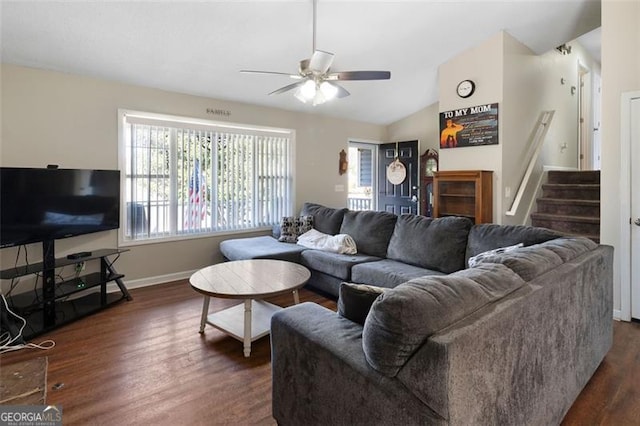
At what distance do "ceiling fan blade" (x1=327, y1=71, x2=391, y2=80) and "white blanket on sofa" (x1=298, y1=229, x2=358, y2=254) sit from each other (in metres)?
1.80

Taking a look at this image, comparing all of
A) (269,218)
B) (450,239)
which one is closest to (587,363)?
(450,239)

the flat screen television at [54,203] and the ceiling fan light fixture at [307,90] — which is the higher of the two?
the ceiling fan light fixture at [307,90]

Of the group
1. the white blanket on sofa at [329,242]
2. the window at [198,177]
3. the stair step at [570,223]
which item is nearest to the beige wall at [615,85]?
the stair step at [570,223]

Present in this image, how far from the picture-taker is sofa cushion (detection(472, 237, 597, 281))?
1623mm

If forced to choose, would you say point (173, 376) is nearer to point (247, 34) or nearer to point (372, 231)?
point (372, 231)

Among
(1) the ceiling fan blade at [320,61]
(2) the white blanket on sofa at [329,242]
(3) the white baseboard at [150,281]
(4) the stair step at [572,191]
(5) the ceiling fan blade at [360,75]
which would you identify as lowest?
(3) the white baseboard at [150,281]

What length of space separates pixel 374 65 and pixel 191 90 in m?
2.32

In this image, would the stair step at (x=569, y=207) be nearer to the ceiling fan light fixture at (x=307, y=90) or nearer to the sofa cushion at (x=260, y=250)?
the sofa cushion at (x=260, y=250)

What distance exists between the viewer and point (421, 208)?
19.6 feet

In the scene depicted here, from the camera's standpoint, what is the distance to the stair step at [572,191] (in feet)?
14.5

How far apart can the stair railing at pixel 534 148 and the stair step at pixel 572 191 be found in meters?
0.53

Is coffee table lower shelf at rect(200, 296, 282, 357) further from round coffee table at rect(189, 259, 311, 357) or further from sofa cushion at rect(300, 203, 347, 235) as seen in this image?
sofa cushion at rect(300, 203, 347, 235)

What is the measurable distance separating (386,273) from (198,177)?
110 inches

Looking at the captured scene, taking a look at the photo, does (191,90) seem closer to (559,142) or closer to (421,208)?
(421,208)
